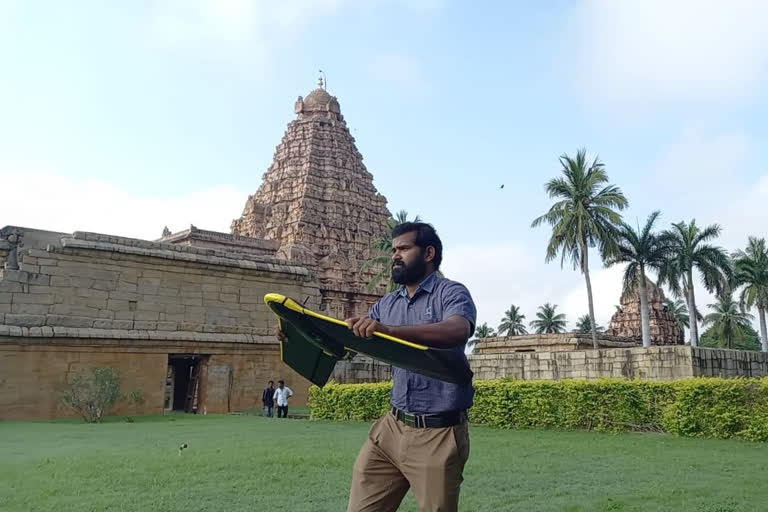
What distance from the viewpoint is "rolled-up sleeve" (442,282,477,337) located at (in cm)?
289

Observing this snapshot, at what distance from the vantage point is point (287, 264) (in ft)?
65.3

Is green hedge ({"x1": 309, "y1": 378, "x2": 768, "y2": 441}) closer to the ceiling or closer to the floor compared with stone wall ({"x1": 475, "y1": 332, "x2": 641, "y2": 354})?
closer to the floor

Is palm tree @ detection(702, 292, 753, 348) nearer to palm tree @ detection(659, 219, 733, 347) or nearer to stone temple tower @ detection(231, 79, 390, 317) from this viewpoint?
palm tree @ detection(659, 219, 733, 347)

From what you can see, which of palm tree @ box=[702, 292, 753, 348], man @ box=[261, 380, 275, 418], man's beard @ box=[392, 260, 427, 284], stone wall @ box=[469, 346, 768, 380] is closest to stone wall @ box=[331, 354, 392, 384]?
man @ box=[261, 380, 275, 418]

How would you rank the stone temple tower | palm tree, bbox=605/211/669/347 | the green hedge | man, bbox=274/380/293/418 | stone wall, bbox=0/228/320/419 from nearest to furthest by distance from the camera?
the green hedge
stone wall, bbox=0/228/320/419
man, bbox=274/380/293/418
palm tree, bbox=605/211/669/347
the stone temple tower

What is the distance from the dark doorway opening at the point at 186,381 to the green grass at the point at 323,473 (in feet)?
22.5

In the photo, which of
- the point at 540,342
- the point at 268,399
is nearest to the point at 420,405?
the point at 268,399

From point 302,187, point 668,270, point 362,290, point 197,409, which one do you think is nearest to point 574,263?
point 668,270

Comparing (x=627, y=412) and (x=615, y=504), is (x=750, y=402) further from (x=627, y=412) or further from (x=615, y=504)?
(x=615, y=504)

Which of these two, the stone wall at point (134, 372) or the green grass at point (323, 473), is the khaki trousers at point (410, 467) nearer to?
the green grass at point (323, 473)

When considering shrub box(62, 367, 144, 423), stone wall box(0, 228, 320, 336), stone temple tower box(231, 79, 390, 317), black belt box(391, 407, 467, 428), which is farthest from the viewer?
stone temple tower box(231, 79, 390, 317)

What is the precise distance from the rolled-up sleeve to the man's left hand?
365 millimetres

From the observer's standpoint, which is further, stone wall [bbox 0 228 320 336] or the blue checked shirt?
stone wall [bbox 0 228 320 336]

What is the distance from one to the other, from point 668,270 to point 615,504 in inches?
1233
